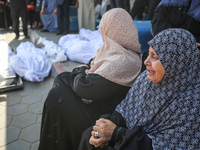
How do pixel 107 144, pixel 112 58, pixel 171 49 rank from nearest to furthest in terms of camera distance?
pixel 171 49 → pixel 107 144 → pixel 112 58

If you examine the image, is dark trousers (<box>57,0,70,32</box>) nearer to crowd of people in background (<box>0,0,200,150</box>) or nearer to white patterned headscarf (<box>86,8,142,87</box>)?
crowd of people in background (<box>0,0,200,150</box>)

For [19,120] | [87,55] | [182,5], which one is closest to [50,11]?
[87,55]

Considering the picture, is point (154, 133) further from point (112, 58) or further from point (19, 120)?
point (19, 120)

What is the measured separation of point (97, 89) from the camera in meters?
1.37

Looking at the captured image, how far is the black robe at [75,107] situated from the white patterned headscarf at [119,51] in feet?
0.27

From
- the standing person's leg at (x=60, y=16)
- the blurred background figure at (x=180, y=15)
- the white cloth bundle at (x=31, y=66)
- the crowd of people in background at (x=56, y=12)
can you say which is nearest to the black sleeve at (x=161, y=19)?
the blurred background figure at (x=180, y=15)

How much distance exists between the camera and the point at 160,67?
0.99 metres

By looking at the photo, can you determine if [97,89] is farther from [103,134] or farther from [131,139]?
[131,139]

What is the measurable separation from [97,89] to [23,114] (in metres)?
1.60

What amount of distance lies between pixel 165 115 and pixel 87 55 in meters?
2.63

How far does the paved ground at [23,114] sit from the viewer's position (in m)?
2.00

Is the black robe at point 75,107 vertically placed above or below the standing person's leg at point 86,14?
below

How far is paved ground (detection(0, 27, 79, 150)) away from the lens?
2.00m

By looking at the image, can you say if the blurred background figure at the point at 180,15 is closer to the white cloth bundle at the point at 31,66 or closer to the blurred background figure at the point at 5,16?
the white cloth bundle at the point at 31,66
